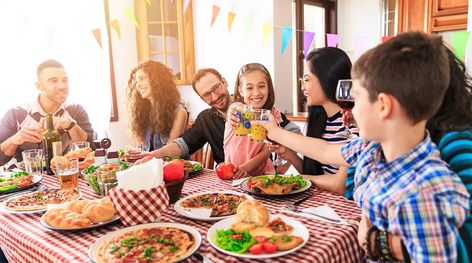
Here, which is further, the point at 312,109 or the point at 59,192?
the point at 312,109

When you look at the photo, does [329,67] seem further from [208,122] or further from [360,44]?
[360,44]

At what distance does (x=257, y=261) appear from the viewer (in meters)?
1.04

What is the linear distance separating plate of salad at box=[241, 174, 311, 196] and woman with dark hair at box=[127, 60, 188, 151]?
4.33 ft

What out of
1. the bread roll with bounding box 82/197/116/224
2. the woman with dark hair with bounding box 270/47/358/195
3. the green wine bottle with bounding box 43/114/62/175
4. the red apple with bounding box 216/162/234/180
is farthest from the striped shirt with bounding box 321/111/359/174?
Answer: the green wine bottle with bounding box 43/114/62/175

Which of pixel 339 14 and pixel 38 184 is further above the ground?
pixel 339 14

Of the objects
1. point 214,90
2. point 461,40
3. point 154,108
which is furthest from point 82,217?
point 461,40

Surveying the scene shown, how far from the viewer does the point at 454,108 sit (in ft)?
3.48

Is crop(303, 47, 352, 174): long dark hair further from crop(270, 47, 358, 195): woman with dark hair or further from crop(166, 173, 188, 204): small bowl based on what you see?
crop(166, 173, 188, 204): small bowl

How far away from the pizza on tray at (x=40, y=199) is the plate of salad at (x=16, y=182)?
0.16 metres

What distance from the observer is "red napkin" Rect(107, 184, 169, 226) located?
1259 millimetres

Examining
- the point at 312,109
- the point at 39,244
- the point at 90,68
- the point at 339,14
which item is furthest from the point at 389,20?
the point at 39,244

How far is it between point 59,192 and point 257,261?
3.54 ft

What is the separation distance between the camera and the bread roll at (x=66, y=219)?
1.27 m

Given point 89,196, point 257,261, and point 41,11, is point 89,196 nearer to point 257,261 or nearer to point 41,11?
point 257,261
